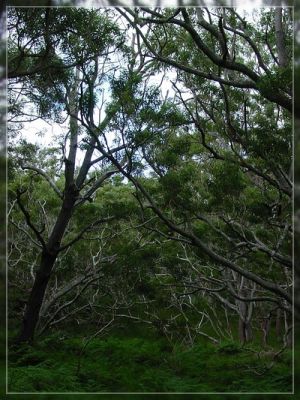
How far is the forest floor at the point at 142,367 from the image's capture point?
2.70 m

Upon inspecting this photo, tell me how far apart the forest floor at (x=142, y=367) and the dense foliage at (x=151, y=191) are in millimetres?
14

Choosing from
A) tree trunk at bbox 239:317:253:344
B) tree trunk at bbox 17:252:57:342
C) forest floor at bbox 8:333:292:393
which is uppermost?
tree trunk at bbox 17:252:57:342

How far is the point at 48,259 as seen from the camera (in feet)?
12.1

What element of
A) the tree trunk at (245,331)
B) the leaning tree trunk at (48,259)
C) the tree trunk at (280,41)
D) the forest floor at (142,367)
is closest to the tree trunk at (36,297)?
the leaning tree trunk at (48,259)

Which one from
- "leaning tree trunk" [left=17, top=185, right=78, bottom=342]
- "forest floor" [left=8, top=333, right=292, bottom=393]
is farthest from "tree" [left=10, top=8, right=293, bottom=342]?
"forest floor" [left=8, top=333, right=292, bottom=393]

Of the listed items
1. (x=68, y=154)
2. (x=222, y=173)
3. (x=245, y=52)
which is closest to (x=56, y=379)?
(x=68, y=154)

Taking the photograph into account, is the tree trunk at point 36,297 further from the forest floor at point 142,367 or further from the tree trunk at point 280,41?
the tree trunk at point 280,41

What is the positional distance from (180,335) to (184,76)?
1603mm

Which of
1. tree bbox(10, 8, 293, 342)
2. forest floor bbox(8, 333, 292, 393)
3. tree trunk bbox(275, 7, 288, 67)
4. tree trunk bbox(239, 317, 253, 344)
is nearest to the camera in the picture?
forest floor bbox(8, 333, 292, 393)

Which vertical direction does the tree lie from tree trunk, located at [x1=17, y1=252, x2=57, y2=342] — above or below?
above

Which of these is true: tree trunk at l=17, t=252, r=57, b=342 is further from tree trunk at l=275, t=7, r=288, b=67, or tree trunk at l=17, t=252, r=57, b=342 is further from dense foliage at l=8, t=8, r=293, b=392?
tree trunk at l=275, t=7, r=288, b=67

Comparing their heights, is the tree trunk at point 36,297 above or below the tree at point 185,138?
below

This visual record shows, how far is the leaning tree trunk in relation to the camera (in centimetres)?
340

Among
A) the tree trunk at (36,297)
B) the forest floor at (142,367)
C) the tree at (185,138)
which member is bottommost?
the forest floor at (142,367)
